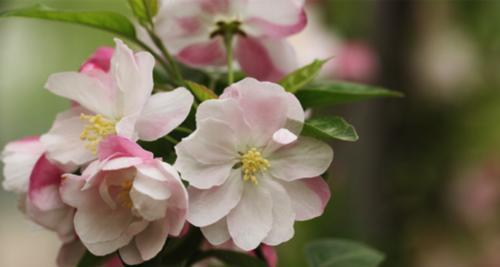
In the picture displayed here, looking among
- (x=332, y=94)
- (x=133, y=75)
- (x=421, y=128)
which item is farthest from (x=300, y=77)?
(x=421, y=128)

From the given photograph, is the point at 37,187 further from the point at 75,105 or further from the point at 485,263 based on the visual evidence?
the point at 485,263

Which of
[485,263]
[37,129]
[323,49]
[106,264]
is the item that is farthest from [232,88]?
[37,129]

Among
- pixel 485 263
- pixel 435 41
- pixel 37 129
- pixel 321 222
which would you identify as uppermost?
pixel 435 41

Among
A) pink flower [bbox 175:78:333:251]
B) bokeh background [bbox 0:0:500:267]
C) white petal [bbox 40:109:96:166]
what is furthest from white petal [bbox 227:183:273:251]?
bokeh background [bbox 0:0:500:267]

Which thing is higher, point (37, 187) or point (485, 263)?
point (37, 187)

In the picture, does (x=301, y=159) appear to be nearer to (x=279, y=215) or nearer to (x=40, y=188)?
(x=279, y=215)

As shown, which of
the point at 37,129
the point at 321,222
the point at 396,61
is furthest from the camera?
the point at 37,129

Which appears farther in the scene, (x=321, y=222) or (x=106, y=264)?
(x=321, y=222)

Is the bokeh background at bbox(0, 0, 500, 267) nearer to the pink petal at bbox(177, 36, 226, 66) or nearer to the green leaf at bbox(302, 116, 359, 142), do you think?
the pink petal at bbox(177, 36, 226, 66)
